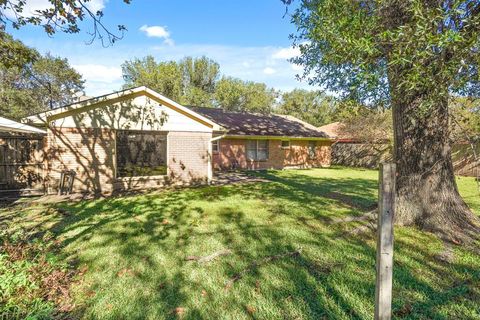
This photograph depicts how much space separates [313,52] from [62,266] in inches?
281

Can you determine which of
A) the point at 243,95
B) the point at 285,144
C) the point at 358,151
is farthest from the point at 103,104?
the point at 243,95

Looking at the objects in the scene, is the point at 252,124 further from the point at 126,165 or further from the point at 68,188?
the point at 68,188

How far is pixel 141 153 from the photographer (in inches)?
442

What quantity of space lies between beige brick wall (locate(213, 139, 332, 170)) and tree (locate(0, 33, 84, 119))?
20310 millimetres

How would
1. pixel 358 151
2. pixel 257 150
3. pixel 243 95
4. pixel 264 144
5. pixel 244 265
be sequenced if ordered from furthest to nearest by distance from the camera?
pixel 243 95 → pixel 358 151 → pixel 264 144 → pixel 257 150 → pixel 244 265

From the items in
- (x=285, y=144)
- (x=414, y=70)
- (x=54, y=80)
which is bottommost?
(x=285, y=144)

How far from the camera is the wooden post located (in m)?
2.19

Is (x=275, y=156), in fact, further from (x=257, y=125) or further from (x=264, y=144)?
(x=257, y=125)

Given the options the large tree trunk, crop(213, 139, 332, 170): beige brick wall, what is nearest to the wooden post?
the large tree trunk

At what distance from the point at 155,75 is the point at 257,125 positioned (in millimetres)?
21621

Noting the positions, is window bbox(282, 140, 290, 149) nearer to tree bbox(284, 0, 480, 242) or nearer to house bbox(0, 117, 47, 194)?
tree bbox(284, 0, 480, 242)

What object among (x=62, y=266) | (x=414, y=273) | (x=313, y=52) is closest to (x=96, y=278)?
(x=62, y=266)

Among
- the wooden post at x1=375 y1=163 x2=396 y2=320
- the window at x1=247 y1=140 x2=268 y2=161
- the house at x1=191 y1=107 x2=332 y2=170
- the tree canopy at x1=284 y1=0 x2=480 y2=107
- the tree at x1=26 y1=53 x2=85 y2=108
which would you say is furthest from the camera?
the tree at x1=26 y1=53 x2=85 y2=108

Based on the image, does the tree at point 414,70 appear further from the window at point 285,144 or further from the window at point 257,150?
the window at point 285,144
